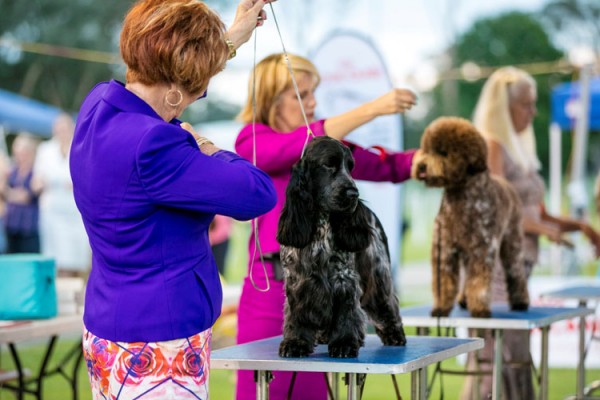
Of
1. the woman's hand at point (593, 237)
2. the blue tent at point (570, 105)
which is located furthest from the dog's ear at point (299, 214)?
the blue tent at point (570, 105)

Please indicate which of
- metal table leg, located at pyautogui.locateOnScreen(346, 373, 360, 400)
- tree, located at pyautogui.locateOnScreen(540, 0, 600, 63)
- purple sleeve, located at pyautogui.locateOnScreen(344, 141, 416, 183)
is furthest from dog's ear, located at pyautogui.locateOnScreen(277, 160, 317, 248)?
tree, located at pyautogui.locateOnScreen(540, 0, 600, 63)

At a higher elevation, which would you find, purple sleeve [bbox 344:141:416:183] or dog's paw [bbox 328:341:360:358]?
purple sleeve [bbox 344:141:416:183]

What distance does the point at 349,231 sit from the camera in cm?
247

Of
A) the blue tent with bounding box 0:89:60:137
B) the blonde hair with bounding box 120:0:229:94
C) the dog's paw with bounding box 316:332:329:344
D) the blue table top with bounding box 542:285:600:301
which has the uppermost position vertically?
the blue tent with bounding box 0:89:60:137

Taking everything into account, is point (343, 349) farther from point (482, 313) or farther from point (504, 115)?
point (504, 115)

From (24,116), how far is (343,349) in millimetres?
10924

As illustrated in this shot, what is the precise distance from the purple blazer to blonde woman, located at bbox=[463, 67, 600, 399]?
8.94 feet

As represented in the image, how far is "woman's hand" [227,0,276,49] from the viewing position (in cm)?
224

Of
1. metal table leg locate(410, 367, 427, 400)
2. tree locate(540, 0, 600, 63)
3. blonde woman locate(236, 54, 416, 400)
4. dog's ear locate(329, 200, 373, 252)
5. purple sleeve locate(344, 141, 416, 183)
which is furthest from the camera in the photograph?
tree locate(540, 0, 600, 63)

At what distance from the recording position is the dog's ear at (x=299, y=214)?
8.03ft

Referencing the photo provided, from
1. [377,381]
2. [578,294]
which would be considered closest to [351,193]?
[578,294]

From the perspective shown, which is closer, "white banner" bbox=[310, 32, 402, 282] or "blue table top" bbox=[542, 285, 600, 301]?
"blue table top" bbox=[542, 285, 600, 301]

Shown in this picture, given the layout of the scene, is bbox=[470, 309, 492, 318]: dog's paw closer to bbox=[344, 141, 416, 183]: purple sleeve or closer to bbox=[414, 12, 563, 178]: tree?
bbox=[344, 141, 416, 183]: purple sleeve

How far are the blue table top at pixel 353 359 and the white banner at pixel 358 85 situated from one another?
12.9ft
